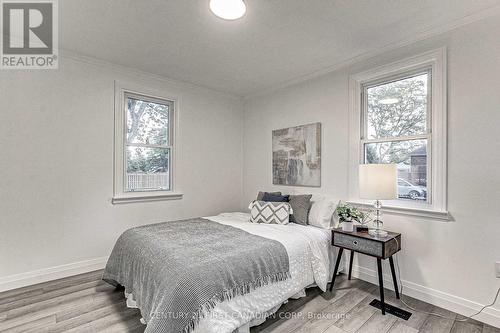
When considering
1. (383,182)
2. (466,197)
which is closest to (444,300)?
(466,197)

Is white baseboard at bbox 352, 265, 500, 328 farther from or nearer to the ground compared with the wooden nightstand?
nearer to the ground

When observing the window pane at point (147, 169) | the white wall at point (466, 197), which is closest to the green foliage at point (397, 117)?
the white wall at point (466, 197)

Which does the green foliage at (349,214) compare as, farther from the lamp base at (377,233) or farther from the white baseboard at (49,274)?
the white baseboard at (49,274)

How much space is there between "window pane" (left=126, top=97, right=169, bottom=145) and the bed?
149 centimetres

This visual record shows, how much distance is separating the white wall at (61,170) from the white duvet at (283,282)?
148 centimetres

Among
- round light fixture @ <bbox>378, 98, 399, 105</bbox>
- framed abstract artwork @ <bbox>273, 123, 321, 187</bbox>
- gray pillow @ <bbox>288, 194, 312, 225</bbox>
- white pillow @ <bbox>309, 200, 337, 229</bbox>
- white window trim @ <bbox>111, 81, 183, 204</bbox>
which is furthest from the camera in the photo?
framed abstract artwork @ <bbox>273, 123, 321, 187</bbox>

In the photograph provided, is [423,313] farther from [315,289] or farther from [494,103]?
[494,103]

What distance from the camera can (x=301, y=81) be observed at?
355 centimetres

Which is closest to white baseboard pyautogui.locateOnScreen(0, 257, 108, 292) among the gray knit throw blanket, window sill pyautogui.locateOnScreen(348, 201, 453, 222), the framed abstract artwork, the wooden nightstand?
the gray knit throw blanket

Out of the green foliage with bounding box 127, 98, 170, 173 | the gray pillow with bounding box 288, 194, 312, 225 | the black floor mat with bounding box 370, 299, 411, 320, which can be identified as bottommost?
the black floor mat with bounding box 370, 299, 411, 320

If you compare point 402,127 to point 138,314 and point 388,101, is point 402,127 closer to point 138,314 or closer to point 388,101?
point 388,101

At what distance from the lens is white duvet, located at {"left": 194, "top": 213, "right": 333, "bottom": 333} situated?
171 centimetres

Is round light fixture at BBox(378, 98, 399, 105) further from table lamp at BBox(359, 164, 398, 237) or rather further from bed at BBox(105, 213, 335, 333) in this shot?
bed at BBox(105, 213, 335, 333)

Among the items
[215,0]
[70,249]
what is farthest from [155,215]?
[215,0]
